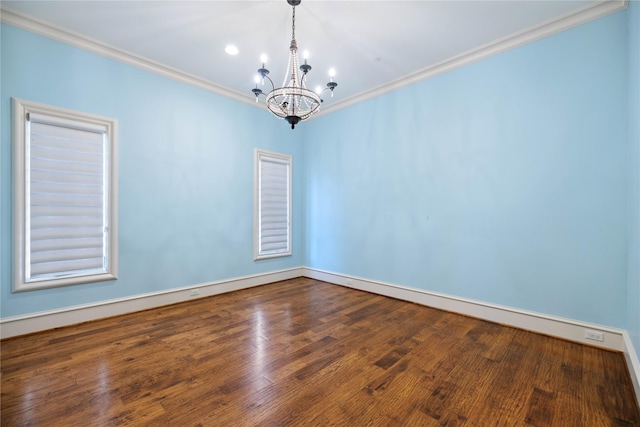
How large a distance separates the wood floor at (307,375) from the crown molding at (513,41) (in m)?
3.23

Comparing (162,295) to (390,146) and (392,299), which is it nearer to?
(392,299)

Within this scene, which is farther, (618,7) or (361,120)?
(361,120)

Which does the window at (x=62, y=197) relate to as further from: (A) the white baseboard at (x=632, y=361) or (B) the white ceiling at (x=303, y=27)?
(A) the white baseboard at (x=632, y=361)

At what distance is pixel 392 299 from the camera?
4035mm

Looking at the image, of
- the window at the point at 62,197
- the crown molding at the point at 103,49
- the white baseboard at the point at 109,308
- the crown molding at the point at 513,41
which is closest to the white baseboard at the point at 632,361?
the crown molding at the point at 513,41

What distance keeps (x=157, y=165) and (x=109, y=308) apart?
1902mm

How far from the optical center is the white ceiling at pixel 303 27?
259cm

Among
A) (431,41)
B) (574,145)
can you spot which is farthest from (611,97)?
(431,41)

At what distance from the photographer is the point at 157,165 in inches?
143

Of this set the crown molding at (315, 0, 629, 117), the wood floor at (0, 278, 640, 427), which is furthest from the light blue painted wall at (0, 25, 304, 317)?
the crown molding at (315, 0, 629, 117)

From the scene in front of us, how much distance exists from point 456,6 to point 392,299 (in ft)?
12.0

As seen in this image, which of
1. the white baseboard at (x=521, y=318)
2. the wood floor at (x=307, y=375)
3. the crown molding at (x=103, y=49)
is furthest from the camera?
the crown molding at (x=103, y=49)

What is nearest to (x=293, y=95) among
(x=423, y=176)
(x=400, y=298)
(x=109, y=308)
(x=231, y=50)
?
(x=231, y=50)

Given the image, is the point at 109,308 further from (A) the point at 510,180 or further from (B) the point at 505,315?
(A) the point at 510,180
